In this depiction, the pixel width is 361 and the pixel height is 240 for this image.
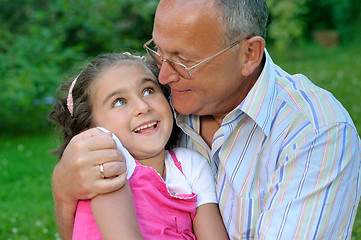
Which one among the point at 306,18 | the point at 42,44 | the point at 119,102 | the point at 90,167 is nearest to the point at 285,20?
the point at 306,18

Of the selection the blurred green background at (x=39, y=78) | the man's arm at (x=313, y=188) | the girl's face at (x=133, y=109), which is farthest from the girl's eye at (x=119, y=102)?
the blurred green background at (x=39, y=78)

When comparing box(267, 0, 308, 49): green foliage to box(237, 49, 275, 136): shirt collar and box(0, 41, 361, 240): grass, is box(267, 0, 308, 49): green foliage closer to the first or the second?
box(0, 41, 361, 240): grass

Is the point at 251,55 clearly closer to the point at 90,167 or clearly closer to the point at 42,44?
the point at 90,167

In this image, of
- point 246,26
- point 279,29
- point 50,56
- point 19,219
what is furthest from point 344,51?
point 246,26

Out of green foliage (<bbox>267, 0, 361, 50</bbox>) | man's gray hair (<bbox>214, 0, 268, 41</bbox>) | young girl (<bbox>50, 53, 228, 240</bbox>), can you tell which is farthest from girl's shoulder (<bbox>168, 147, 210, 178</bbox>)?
green foliage (<bbox>267, 0, 361, 50</bbox>)

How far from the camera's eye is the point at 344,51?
45.1 ft

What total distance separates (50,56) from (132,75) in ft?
16.6

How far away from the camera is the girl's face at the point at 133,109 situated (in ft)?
8.21

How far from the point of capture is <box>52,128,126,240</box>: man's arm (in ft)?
7.35

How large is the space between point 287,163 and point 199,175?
1.79 ft

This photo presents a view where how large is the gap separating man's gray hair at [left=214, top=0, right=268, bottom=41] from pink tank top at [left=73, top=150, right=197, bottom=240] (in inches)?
30.2

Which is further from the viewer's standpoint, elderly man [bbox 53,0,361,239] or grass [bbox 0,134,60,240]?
grass [bbox 0,134,60,240]

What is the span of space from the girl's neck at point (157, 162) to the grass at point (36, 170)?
2.00 meters

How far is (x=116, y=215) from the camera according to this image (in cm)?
218
